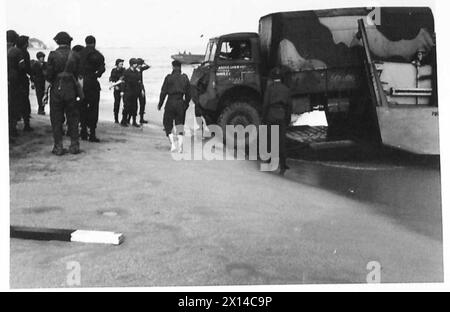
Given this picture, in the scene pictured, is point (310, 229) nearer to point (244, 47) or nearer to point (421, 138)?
point (421, 138)

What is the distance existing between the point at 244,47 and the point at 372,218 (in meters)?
3.20

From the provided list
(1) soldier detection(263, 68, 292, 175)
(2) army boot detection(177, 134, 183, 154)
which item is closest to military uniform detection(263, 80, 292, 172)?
(1) soldier detection(263, 68, 292, 175)

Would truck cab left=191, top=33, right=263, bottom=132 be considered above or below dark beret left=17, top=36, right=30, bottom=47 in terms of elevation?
below

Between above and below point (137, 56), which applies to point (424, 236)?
below

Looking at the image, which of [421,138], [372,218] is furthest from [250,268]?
[421,138]

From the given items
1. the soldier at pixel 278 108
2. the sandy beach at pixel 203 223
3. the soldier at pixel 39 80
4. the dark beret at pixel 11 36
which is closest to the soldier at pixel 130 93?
the soldier at pixel 39 80

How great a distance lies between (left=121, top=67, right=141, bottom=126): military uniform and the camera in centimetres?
684

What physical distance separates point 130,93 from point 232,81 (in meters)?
1.43

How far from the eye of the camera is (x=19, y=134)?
589 centimetres

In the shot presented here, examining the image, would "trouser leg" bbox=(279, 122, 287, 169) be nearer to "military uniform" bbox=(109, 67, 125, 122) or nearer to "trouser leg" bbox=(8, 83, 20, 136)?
"military uniform" bbox=(109, 67, 125, 122)

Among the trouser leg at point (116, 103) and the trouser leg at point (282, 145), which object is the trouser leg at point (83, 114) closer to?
the trouser leg at point (116, 103)

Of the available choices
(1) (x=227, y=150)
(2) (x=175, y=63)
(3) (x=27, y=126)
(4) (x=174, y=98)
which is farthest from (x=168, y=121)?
(3) (x=27, y=126)

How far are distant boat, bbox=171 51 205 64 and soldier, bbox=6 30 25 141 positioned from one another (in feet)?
5.78
